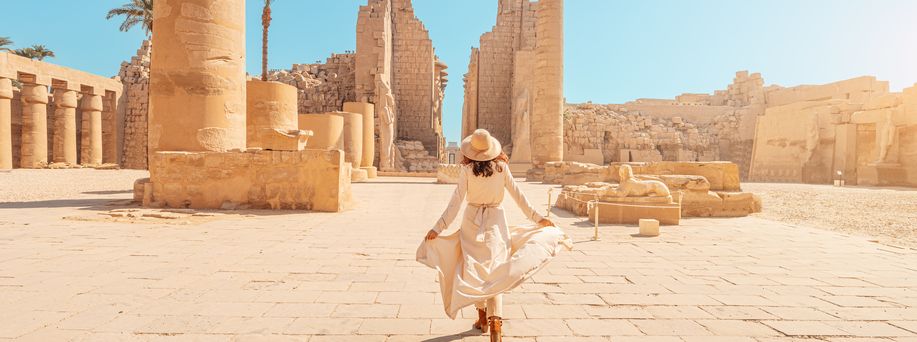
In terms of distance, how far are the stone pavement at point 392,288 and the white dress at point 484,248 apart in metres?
0.40

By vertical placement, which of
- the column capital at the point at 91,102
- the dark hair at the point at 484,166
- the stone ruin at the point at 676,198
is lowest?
the stone ruin at the point at 676,198

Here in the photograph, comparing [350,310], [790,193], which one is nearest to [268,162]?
[350,310]

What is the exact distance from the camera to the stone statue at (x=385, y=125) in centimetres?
2319

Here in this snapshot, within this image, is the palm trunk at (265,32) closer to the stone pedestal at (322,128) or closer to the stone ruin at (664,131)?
the stone pedestal at (322,128)

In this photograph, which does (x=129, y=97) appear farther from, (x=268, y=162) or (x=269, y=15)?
(x=268, y=162)

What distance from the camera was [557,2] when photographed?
17781mm

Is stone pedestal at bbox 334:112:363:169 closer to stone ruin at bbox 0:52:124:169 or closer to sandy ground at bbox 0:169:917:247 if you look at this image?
sandy ground at bbox 0:169:917:247

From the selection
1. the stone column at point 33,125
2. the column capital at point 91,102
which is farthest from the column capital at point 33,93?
the column capital at point 91,102

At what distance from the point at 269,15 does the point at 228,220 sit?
59.3 feet

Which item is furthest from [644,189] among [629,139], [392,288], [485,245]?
[629,139]

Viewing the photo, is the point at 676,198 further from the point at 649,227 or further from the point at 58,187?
the point at 58,187

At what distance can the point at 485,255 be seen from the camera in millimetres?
2816

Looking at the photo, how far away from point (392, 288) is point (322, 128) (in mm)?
12892

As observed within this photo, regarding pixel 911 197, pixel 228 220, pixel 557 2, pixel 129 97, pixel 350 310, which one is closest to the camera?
pixel 350 310
